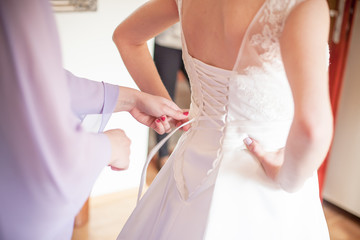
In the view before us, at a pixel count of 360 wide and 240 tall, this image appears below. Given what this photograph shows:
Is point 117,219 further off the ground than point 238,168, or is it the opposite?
point 238,168

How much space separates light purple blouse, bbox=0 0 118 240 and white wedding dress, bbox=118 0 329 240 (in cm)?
30

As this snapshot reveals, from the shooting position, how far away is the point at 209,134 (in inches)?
36.3

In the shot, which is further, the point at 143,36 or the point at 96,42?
the point at 96,42

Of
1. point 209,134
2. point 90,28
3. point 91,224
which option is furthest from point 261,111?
point 91,224

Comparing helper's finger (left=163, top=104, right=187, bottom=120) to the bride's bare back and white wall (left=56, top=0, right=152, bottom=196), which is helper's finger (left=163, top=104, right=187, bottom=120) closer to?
the bride's bare back

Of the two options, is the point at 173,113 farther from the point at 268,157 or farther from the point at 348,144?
the point at 348,144

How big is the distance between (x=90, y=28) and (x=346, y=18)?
1280 millimetres

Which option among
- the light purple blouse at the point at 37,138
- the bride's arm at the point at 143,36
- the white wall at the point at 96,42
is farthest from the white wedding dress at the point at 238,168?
the white wall at the point at 96,42

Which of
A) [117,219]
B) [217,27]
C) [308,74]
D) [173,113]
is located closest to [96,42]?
[117,219]

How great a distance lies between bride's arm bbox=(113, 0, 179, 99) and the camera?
1.05 meters

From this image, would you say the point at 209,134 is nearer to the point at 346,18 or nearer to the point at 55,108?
the point at 55,108

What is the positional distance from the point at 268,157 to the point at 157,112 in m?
0.31

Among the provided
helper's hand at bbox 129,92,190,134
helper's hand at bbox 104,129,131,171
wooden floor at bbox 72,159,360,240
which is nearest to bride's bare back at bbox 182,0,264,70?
helper's hand at bbox 129,92,190,134

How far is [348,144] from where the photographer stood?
2082 mm
